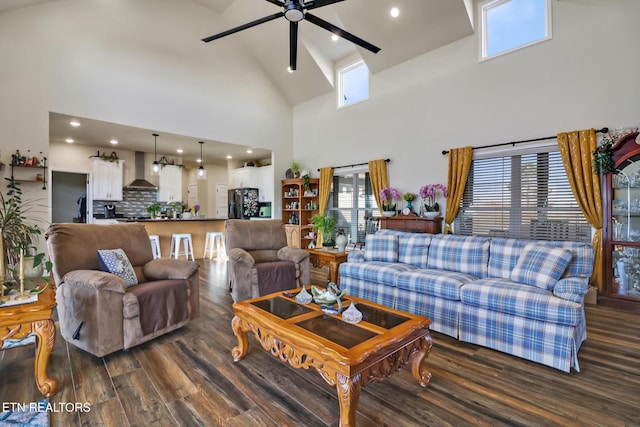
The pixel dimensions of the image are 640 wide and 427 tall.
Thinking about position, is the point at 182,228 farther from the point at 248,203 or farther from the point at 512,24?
the point at 512,24

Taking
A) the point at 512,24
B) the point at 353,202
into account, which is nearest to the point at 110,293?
the point at 353,202

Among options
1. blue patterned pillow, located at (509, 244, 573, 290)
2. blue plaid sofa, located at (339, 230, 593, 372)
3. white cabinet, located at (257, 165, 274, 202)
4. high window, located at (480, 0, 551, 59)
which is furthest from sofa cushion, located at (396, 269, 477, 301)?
white cabinet, located at (257, 165, 274, 202)

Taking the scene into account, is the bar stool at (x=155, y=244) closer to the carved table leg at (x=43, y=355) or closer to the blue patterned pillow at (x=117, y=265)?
the blue patterned pillow at (x=117, y=265)

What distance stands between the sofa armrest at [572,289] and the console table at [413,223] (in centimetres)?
256

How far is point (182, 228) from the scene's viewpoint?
22.5 ft

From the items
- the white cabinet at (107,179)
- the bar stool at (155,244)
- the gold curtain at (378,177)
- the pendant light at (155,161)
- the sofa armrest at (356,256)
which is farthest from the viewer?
the white cabinet at (107,179)

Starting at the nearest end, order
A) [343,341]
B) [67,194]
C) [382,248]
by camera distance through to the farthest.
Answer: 1. [343,341]
2. [382,248]
3. [67,194]

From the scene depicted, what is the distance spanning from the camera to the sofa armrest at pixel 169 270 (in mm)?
3007

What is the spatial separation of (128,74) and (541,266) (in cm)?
668

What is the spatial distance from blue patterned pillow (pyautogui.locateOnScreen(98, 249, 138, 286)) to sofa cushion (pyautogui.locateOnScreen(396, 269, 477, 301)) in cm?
262

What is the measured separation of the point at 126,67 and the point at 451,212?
6.15 m

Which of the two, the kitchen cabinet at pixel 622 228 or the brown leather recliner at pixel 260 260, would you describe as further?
the brown leather recliner at pixel 260 260

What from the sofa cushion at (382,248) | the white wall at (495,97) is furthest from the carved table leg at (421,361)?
the white wall at (495,97)

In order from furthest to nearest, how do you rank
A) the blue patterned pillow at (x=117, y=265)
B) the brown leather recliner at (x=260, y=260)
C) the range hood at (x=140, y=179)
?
the range hood at (x=140, y=179), the brown leather recliner at (x=260, y=260), the blue patterned pillow at (x=117, y=265)
